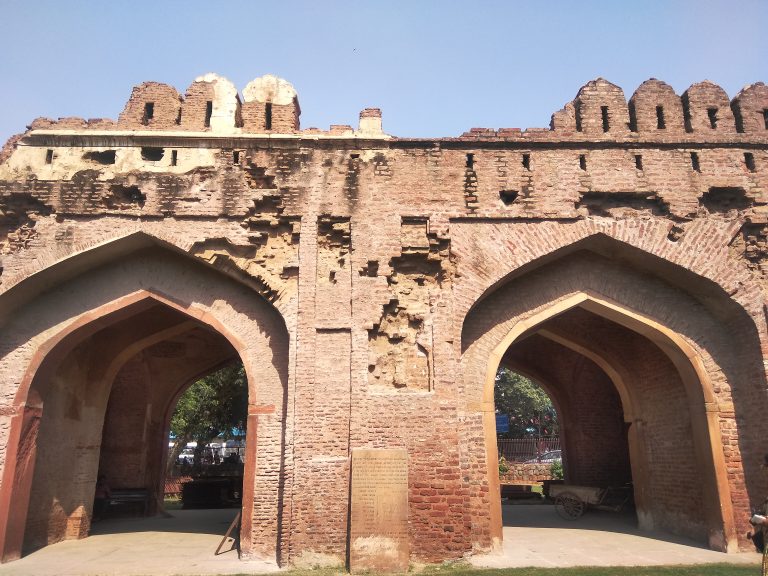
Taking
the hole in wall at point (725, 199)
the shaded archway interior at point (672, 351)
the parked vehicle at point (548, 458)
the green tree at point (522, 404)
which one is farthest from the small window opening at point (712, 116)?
the green tree at point (522, 404)

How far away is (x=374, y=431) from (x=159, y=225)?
166 inches

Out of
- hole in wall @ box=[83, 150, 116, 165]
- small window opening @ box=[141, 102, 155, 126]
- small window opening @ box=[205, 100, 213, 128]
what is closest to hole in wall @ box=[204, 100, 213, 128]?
small window opening @ box=[205, 100, 213, 128]

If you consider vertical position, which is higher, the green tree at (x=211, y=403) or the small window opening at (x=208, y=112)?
the small window opening at (x=208, y=112)

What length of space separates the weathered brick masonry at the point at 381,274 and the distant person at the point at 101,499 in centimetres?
196

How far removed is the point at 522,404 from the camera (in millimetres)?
36719

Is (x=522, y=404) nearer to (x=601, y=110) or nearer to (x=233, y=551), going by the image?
(x=601, y=110)

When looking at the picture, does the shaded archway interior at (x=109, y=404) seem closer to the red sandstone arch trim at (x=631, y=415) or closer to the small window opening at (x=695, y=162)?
the red sandstone arch trim at (x=631, y=415)

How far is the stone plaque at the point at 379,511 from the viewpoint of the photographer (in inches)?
269

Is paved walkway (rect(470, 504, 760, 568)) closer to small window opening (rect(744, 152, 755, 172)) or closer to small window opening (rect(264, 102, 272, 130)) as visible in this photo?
small window opening (rect(744, 152, 755, 172))

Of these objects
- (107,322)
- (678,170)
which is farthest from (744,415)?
(107,322)

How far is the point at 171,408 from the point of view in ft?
41.2

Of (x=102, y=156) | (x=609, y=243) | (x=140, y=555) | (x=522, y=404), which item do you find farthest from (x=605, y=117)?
(x=522, y=404)

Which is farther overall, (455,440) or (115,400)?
(115,400)

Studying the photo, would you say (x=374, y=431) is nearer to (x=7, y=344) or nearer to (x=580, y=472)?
(x=7, y=344)
